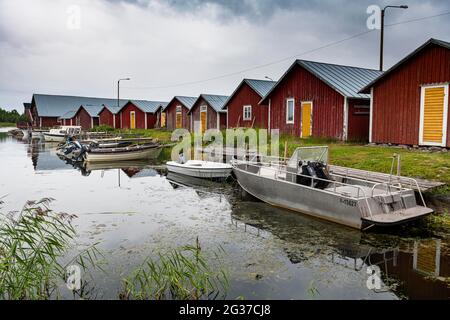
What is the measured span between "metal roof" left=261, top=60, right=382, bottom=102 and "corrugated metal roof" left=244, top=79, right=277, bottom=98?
15.1 ft

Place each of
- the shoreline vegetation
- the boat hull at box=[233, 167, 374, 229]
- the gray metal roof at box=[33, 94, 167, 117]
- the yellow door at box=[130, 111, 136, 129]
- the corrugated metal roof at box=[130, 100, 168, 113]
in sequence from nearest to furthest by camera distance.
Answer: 1. the boat hull at box=[233, 167, 374, 229]
2. the shoreline vegetation
3. the corrugated metal roof at box=[130, 100, 168, 113]
4. the yellow door at box=[130, 111, 136, 129]
5. the gray metal roof at box=[33, 94, 167, 117]

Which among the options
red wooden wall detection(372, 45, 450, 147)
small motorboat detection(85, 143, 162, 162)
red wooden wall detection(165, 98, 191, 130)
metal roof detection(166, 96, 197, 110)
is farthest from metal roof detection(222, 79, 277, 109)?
red wooden wall detection(372, 45, 450, 147)

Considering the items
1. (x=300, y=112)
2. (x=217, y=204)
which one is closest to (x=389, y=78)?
(x=300, y=112)

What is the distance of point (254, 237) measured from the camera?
9727 millimetres

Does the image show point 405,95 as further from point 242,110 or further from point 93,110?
point 93,110

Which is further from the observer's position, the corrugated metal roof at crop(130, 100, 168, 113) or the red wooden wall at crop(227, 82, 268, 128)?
the corrugated metal roof at crop(130, 100, 168, 113)

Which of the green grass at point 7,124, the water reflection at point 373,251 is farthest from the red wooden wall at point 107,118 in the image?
the green grass at point 7,124

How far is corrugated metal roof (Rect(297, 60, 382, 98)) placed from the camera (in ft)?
69.3

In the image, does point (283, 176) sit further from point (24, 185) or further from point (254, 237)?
point (24, 185)

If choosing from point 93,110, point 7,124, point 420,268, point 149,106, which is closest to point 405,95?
point 420,268

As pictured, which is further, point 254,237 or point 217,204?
point 217,204

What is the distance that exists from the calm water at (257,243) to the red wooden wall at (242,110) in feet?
44.9

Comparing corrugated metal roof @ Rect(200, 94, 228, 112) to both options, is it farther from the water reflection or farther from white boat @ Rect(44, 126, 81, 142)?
the water reflection
